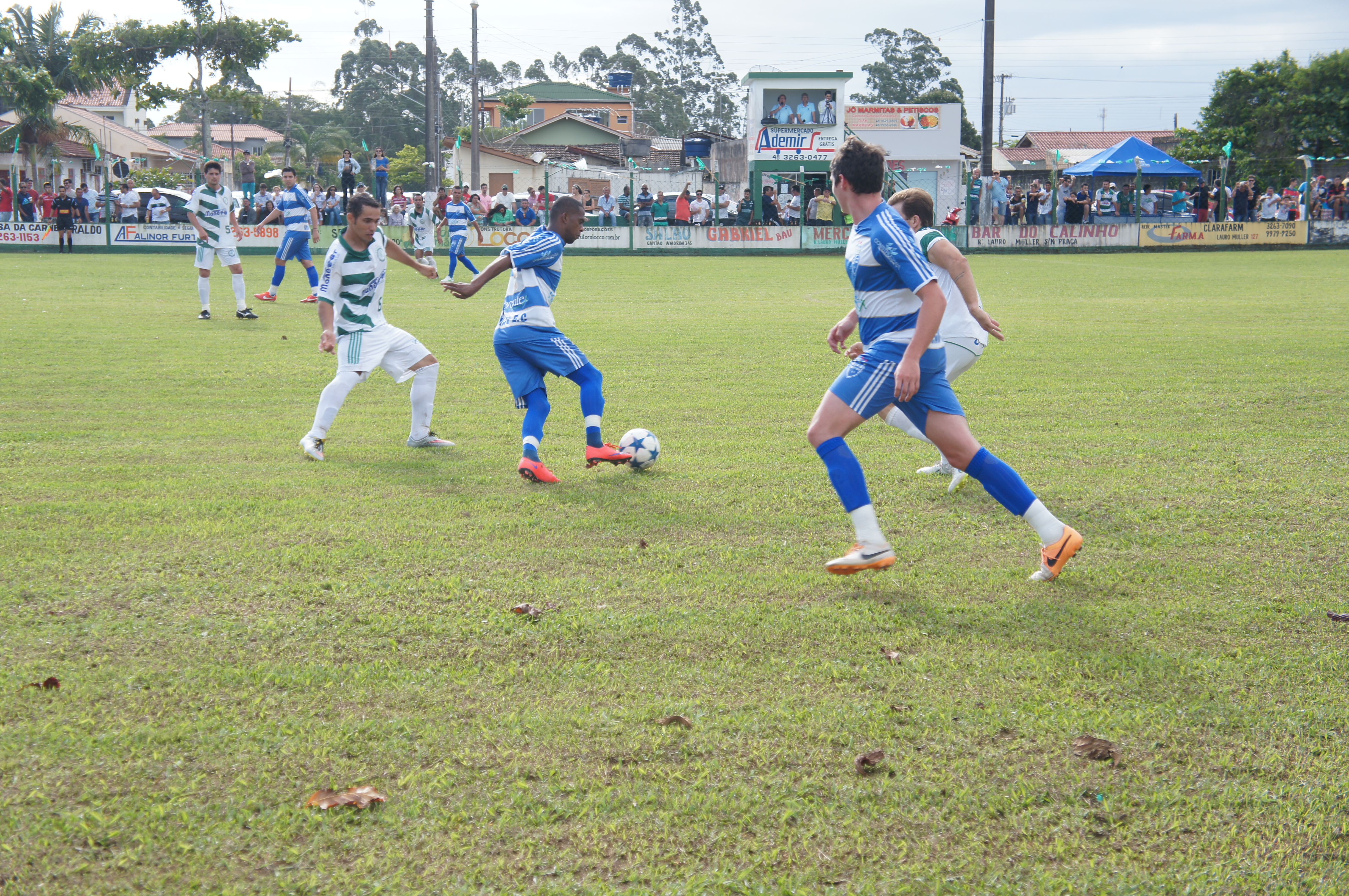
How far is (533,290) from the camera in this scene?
6.64 metres

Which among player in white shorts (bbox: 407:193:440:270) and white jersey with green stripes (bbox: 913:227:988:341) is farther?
player in white shorts (bbox: 407:193:440:270)

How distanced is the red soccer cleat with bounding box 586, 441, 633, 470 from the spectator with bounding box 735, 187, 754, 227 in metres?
25.2

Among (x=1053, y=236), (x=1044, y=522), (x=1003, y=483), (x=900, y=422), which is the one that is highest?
(x=1053, y=236)

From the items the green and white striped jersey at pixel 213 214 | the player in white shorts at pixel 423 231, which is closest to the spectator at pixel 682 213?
the player in white shorts at pixel 423 231

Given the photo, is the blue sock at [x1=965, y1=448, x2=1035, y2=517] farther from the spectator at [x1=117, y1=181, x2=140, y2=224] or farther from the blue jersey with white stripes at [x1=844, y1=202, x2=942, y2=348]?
the spectator at [x1=117, y1=181, x2=140, y2=224]

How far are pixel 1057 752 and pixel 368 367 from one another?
17.3ft

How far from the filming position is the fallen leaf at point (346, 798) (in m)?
2.80

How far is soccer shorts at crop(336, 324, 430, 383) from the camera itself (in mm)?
7129

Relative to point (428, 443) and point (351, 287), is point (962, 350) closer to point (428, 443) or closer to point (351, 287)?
point (428, 443)

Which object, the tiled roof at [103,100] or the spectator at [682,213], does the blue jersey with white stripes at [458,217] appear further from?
the tiled roof at [103,100]

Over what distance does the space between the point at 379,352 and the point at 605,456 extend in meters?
1.82

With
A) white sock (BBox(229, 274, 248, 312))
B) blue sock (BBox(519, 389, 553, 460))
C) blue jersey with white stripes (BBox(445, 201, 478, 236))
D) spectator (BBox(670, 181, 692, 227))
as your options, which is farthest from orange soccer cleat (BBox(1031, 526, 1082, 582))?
spectator (BBox(670, 181, 692, 227))

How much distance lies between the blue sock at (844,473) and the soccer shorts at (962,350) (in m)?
1.75

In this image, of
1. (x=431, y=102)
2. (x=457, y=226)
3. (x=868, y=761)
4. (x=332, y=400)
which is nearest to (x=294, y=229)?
(x=457, y=226)
